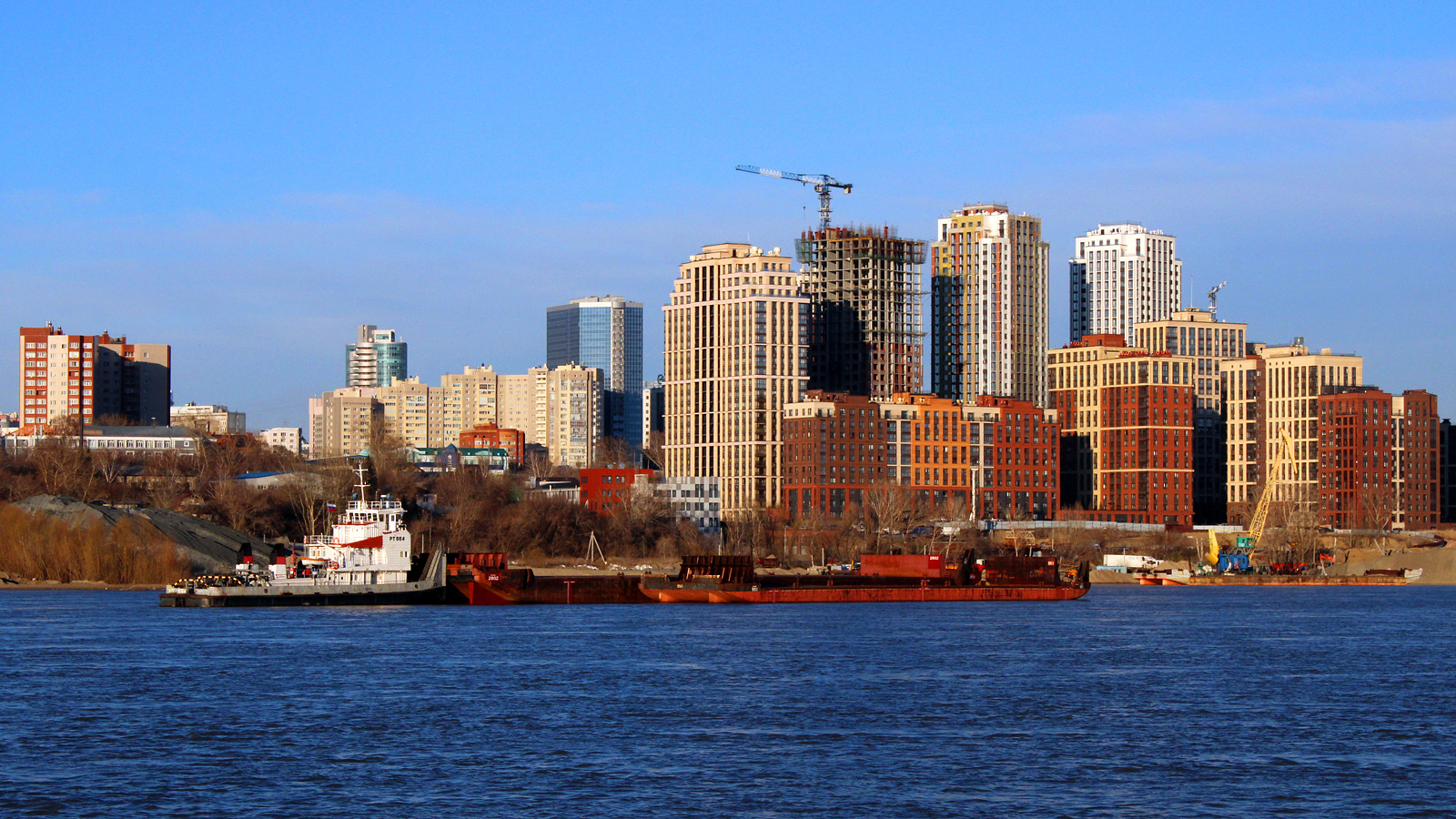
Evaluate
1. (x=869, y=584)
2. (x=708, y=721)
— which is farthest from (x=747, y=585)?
(x=708, y=721)

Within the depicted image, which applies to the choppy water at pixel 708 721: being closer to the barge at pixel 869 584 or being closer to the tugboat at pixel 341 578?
the tugboat at pixel 341 578

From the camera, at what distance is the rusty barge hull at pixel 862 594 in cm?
14475

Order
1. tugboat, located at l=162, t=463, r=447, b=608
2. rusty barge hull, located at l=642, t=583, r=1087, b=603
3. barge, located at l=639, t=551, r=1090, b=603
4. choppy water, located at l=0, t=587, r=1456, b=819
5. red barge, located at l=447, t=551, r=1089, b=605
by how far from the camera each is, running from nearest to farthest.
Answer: choppy water, located at l=0, t=587, r=1456, b=819
tugboat, located at l=162, t=463, r=447, b=608
red barge, located at l=447, t=551, r=1089, b=605
rusty barge hull, located at l=642, t=583, r=1087, b=603
barge, located at l=639, t=551, r=1090, b=603

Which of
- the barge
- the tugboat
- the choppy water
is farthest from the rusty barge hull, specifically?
the choppy water

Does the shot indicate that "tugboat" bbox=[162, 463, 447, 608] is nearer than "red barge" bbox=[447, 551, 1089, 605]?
Yes

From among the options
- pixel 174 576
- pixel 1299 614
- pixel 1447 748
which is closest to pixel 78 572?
pixel 174 576

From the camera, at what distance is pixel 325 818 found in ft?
155

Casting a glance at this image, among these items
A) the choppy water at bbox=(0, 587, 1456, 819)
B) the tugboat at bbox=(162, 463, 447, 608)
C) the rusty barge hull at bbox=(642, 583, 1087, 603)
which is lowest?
the rusty barge hull at bbox=(642, 583, 1087, 603)

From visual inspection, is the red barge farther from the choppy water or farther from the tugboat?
the choppy water

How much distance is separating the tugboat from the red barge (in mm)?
8804

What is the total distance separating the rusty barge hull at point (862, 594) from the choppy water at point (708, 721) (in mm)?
32331

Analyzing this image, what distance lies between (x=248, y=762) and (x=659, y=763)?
39.9 feet

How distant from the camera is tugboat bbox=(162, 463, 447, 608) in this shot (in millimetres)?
123438

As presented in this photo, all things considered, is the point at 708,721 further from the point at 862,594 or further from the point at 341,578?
the point at 862,594
